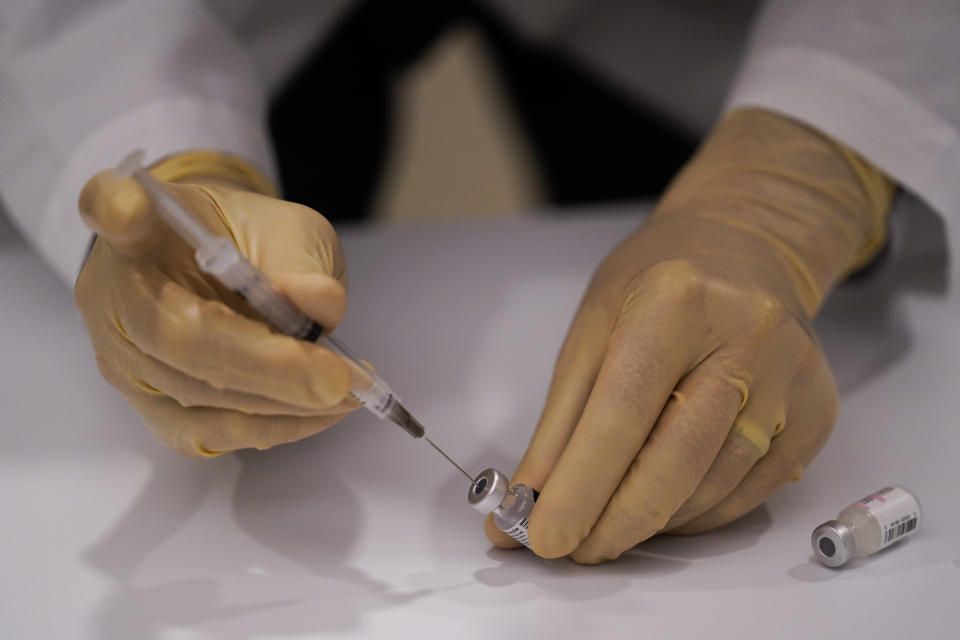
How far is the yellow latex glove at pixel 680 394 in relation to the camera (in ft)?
2.52

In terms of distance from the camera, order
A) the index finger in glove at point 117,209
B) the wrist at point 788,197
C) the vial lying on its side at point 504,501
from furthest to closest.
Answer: the wrist at point 788,197
the vial lying on its side at point 504,501
the index finger in glove at point 117,209

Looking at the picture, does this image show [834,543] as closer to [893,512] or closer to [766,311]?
[893,512]

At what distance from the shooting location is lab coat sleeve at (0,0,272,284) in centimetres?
102

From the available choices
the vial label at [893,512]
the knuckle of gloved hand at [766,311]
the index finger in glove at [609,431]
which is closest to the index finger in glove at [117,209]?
the index finger in glove at [609,431]

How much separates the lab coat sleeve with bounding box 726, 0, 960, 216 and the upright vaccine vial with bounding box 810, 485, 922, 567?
1.41 ft

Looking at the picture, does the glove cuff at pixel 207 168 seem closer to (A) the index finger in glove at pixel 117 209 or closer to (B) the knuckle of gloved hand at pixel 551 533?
(A) the index finger in glove at pixel 117 209

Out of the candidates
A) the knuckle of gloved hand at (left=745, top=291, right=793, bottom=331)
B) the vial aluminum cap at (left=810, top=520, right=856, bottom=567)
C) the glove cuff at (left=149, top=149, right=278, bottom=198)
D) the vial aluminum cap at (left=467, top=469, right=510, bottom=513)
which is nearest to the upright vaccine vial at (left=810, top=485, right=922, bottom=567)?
the vial aluminum cap at (left=810, top=520, right=856, bottom=567)

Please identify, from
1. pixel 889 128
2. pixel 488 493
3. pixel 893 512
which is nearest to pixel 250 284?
pixel 488 493

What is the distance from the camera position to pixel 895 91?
1.04 metres

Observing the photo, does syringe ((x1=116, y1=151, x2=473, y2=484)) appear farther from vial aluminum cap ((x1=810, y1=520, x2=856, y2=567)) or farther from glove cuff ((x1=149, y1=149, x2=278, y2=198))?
vial aluminum cap ((x1=810, y1=520, x2=856, y2=567))

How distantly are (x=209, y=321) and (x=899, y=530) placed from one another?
0.64 meters

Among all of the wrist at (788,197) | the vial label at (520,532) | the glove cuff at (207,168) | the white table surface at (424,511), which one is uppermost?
the wrist at (788,197)

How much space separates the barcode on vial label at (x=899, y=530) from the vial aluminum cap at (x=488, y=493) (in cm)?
35

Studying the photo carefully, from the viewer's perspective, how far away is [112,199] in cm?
64
